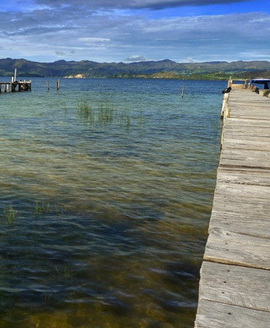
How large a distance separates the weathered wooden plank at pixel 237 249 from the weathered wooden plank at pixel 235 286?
0.26 ft

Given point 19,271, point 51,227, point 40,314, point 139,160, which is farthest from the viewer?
point 139,160

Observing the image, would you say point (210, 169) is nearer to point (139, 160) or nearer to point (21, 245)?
point (139, 160)

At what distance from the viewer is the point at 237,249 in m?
2.96

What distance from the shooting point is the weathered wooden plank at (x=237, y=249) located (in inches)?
109

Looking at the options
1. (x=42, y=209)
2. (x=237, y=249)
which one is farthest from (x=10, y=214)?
(x=237, y=249)

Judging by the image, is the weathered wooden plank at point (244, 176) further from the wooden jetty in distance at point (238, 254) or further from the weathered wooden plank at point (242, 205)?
the weathered wooden plank at point (242, 205)

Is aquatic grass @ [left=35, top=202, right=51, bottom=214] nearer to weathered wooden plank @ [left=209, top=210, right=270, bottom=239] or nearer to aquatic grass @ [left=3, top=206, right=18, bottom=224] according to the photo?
aquatic grass @ [left=3, top=206, right=18, bottom=224]

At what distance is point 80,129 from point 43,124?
307 centimetres

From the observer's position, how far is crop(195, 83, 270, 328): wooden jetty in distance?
7.18 feet

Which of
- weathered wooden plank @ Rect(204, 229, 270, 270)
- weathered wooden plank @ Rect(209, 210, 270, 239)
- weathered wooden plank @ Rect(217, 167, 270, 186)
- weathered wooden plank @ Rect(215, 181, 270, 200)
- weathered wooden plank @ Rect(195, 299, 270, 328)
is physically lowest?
weathered wooden plank @ Rect(195, 299, 270, 328)

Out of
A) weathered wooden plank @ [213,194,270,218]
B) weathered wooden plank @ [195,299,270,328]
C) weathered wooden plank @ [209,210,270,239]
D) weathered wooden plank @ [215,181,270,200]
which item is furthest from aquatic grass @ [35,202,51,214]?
weathered wooden plank @ [195,299,270,328]

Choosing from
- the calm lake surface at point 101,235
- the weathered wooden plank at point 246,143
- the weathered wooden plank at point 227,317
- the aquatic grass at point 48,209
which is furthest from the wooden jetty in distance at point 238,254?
the aquatic grass at point 48,209

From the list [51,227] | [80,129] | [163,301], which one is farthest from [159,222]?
[80,129]

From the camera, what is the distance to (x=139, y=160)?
13.0m
